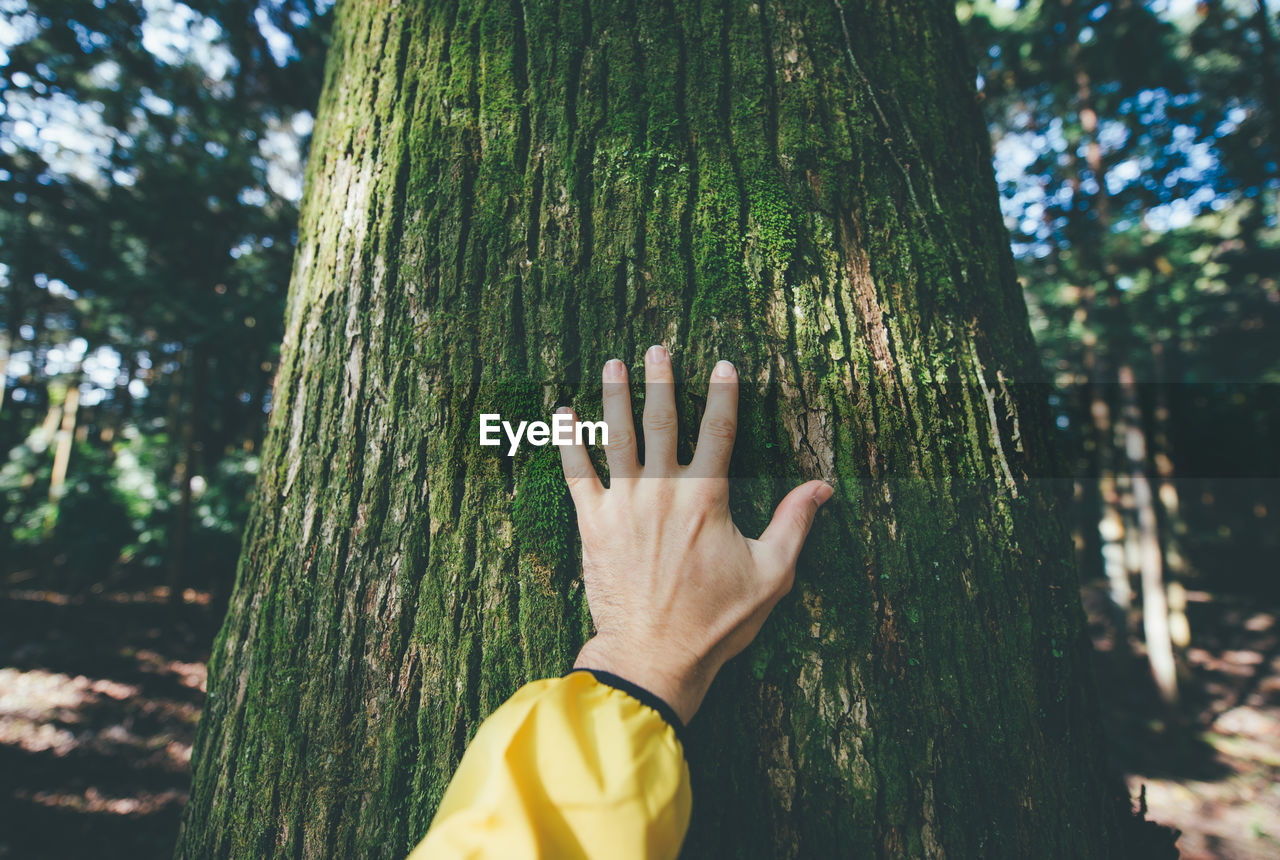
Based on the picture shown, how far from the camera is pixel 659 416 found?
118 cm

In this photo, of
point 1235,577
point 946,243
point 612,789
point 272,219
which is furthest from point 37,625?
point 1235,577

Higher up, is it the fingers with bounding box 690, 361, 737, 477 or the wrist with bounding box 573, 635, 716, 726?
the fingers with bounding box 690, 361, 737, 477

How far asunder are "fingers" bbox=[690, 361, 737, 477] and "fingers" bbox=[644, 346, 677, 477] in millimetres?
64

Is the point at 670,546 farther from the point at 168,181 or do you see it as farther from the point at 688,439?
the point at 168,181

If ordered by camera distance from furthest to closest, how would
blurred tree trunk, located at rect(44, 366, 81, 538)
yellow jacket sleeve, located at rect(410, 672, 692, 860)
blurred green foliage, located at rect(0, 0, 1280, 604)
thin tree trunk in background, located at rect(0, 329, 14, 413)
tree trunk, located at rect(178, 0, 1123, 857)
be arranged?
1. thin tree trunk in background, located at rect(0, 329, 14, 413)
2. blurred tree trunk, located at rect(44, 366, 81, 538)
3. blurred green foliage, located at rect(0, 0, 1280, 604)
4. tree trunk, located at rect(178, 0, 1123, 857)
5. yellow jacket sleeve, located at rect(410, 672, 692, 860)

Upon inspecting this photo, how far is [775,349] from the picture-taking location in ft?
4.08

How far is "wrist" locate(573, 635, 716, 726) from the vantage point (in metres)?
1.03

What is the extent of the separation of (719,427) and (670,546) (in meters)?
0.28

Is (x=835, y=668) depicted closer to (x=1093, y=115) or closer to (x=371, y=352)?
(x=371, y=352)

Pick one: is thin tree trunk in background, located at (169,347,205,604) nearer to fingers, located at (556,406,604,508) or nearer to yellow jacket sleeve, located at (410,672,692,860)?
fingers, located at (556,406,604,508)

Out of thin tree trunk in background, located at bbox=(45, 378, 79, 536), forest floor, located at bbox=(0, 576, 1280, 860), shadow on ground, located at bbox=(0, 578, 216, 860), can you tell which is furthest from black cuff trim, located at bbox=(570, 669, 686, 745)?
thin tree trunk in background, located at bbox=(45, 378, 79, 536)

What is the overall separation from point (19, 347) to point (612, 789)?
21.0 metres

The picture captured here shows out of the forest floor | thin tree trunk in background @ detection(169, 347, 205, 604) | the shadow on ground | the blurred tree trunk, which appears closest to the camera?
the shadow on ground

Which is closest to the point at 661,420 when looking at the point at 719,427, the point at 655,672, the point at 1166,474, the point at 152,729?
the point at 719,427
